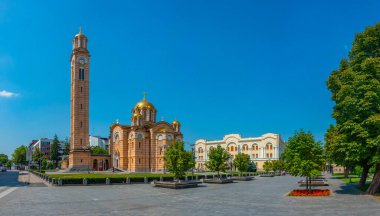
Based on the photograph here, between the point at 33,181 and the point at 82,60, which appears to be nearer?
the point at 33,181

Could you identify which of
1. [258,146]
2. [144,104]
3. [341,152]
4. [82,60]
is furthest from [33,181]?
[258,146]

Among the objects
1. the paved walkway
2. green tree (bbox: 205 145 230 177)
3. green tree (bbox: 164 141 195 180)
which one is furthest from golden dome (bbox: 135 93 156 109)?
green tree (bbox: 164 141 195 180)

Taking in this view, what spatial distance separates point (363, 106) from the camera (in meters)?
24.7

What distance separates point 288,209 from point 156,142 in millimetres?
64893

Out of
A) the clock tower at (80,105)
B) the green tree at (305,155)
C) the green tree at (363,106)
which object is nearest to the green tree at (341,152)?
the green tree at (363,106)

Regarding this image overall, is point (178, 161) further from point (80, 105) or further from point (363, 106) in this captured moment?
point (80, 105)

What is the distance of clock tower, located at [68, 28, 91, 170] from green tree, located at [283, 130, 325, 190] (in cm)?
5737

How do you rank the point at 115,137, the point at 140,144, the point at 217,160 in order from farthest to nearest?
the point at 115,137
the point at 140,144
the point at 217,160

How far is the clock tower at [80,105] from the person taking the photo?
247 feet

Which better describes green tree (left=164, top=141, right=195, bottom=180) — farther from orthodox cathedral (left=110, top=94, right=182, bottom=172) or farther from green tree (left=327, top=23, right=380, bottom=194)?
orthodox cathedral (left=110, top=94, right=182, bottom=172)

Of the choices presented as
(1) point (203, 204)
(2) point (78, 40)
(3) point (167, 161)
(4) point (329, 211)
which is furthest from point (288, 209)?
(2) point (78, 40)

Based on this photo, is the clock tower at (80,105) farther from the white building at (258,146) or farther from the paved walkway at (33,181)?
the white building at (258,146)

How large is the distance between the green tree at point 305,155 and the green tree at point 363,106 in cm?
210

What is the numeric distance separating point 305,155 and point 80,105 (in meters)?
61.9
